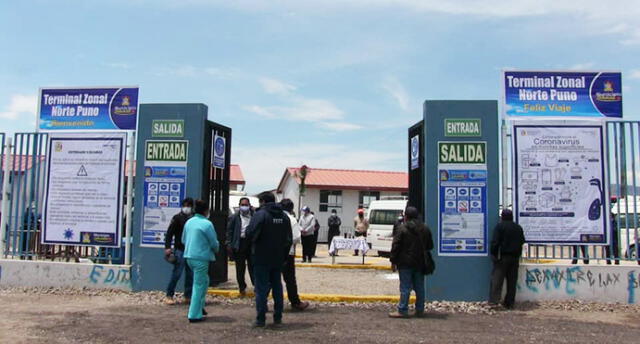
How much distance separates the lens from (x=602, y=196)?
9.72m

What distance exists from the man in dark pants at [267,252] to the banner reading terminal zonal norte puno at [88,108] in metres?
4.13

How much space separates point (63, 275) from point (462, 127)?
7995 millimetres

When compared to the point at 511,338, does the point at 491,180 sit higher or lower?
higher

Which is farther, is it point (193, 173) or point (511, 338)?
point (193, 173)

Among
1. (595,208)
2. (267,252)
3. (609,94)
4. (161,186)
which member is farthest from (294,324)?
(609,94)

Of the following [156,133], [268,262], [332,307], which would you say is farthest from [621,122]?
[156,133]

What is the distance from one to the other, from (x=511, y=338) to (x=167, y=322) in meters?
4.81

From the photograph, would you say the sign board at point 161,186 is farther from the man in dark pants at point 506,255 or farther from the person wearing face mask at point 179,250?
the man in dark pants at point 506,255

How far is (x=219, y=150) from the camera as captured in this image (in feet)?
36.2

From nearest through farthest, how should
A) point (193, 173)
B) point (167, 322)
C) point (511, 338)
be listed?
point (511, 338)
point (167, 322)
point (193, 173)

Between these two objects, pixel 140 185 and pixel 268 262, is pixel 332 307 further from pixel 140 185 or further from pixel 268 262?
pixel 140 185

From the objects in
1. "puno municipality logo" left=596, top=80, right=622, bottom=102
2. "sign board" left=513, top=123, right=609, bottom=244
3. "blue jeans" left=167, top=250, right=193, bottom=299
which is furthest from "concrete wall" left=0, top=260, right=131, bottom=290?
"puno municipality logo" left=596, top=80, right=622, bottom=102

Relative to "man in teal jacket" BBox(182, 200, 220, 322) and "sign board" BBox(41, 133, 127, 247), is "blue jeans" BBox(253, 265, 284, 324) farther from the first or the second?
"sign board" BBox(41, 133, 127, 247)

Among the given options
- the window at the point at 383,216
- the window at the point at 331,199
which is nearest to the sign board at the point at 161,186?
the window at the point at 383,216
